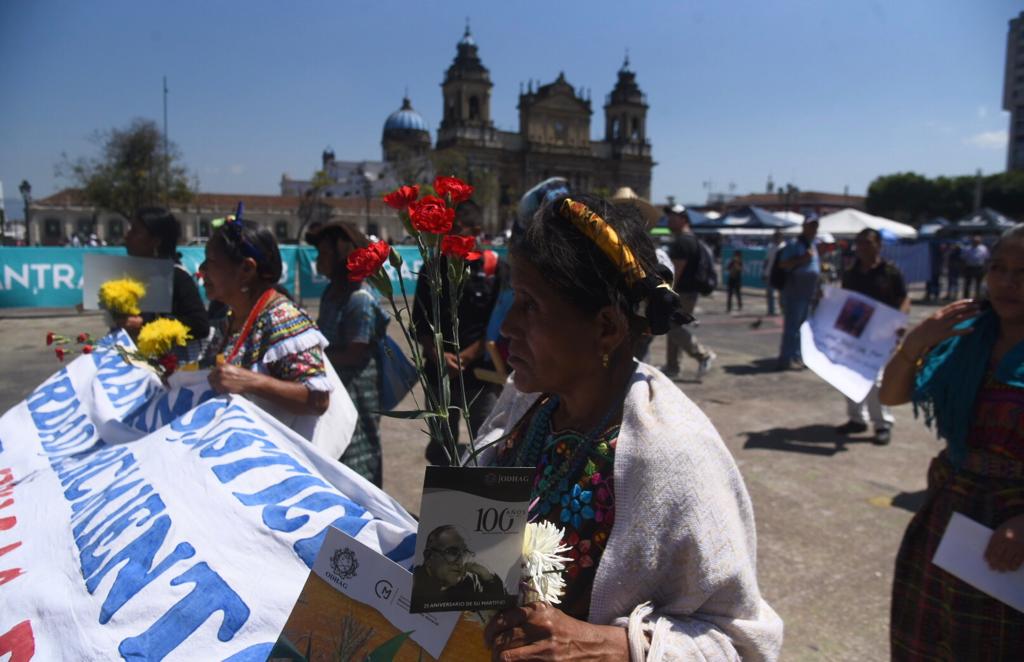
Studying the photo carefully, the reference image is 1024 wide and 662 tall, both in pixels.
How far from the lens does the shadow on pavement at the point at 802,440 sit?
5.71 metres

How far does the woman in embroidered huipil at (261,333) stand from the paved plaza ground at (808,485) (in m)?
1.54

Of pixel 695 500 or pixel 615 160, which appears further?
pixel 615 160

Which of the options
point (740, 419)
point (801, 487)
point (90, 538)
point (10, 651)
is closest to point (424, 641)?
point (10, 651)

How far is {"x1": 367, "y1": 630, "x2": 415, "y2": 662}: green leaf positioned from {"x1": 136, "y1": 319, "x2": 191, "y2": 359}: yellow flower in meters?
1.92

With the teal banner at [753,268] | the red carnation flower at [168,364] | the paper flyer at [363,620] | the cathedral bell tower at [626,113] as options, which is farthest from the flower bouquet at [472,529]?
the cathedral bell tower at [626,113]

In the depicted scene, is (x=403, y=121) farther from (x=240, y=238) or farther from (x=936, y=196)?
(x=240, y=238)

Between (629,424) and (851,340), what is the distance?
436 cm

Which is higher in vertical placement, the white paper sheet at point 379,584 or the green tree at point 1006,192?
the green tree at point 1006,192

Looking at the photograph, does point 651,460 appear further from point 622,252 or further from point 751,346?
point 751,346

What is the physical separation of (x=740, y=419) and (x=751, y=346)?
5.17m

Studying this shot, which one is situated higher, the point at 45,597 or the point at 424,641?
the point at 424,641

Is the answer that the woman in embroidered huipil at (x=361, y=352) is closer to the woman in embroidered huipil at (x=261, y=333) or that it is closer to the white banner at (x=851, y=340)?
the woman in embroidered huipil at (x=261, y=333)

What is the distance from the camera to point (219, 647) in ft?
4.52

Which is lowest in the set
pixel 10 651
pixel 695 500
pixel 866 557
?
pixel 866 557
